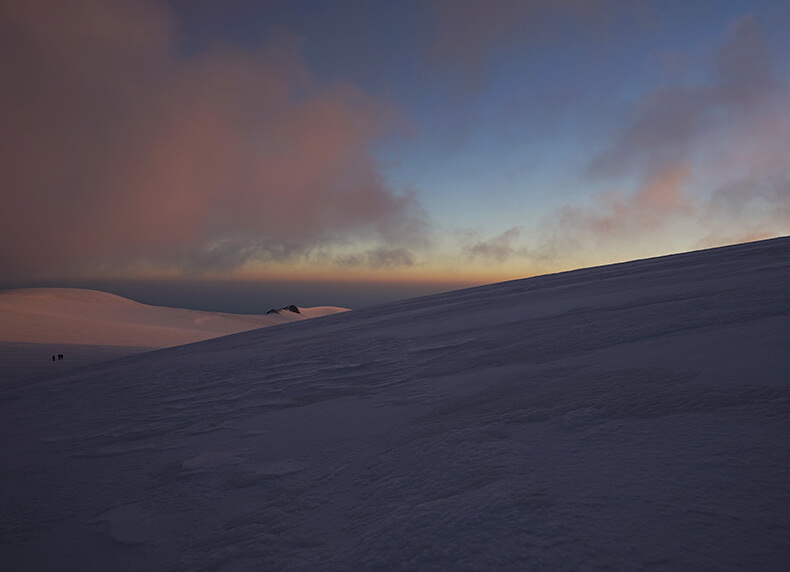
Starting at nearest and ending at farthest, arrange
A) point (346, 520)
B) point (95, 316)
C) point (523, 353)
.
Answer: point (346, 520), point (523, 353), point (95, 316)

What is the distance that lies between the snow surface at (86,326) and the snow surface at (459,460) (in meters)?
7.25

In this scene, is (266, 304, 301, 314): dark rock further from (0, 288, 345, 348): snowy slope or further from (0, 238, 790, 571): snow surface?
(0, 238, 790, 571): snow surface

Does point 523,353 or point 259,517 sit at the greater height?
point 523,353

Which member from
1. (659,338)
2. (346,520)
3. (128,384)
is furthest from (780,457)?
(128,384)

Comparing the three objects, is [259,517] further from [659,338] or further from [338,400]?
[659,338]

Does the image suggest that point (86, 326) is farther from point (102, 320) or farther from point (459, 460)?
point (459, 460)


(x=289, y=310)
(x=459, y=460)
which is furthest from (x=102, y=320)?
(x=459, y=460)

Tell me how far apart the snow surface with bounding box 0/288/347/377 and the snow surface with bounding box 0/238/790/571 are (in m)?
7.25

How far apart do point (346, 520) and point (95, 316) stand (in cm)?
2860

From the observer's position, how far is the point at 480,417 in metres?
1.99

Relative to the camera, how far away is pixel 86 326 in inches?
725

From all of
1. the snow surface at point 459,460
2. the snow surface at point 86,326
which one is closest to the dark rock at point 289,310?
the snow surface at point 86,326

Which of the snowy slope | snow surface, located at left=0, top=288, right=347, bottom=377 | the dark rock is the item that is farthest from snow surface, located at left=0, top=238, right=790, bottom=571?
the dark rock

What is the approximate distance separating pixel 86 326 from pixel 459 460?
21.8m
